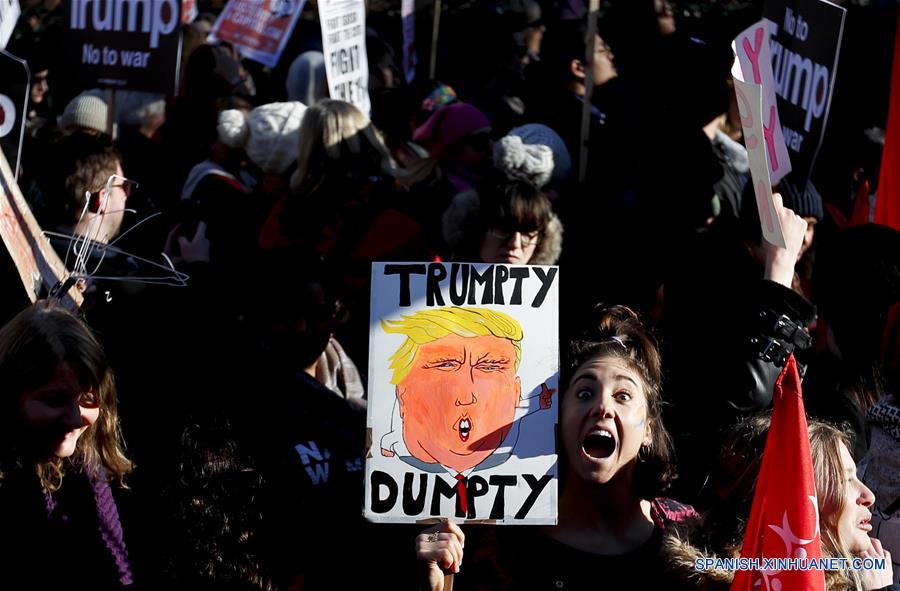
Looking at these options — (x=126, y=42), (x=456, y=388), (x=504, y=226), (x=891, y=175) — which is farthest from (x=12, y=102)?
(x=891, y=175)

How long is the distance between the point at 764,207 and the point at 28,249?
2.11 meters

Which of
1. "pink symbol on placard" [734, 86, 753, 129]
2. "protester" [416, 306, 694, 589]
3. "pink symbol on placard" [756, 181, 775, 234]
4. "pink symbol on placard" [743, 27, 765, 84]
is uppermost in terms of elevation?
"pink symbol on placard" [743, 27, 765, 84]

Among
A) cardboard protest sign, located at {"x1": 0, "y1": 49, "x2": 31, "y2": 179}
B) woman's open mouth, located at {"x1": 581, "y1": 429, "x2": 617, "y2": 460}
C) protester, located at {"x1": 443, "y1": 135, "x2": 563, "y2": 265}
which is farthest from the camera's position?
protester, located at {"x1": 443, "y1": 135, "x2": 563, "y2": 265}

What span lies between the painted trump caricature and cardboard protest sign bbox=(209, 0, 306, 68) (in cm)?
526

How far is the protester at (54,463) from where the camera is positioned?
279 centimetres

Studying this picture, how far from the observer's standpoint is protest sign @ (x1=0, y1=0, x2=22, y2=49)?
5.14 meters

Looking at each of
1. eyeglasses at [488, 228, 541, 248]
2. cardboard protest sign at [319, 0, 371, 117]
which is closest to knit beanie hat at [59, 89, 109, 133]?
cardboard protest sign at [319, 0, 371, 117]

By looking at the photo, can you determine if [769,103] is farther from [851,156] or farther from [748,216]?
[851,156]

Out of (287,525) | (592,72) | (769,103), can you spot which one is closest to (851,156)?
(592,72)

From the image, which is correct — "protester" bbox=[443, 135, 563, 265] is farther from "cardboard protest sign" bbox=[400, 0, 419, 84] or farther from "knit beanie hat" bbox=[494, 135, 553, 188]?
"cardboard protest sign" bbox=[400, 0, 419, 84]

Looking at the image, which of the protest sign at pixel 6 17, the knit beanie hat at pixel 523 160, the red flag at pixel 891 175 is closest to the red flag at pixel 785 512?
the red flag at pixel 891 175

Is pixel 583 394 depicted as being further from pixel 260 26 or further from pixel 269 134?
pixel 260 26

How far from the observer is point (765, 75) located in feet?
12.0

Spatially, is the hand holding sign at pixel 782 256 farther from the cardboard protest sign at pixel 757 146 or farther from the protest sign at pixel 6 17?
the protest sign at pixel 6 17
